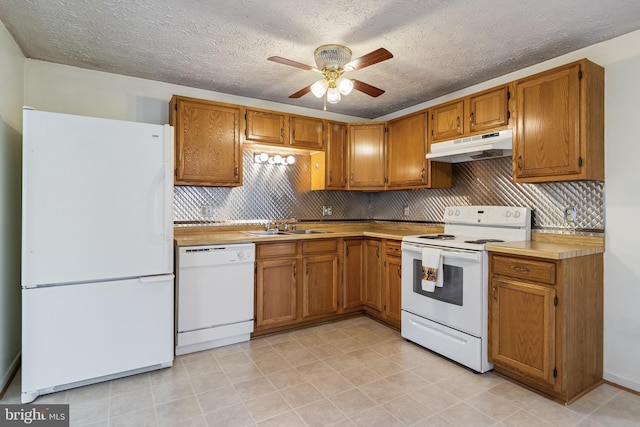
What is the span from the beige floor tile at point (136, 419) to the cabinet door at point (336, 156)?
264cm

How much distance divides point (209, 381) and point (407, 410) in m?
1.34

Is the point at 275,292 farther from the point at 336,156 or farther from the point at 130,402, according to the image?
the point at 336,156

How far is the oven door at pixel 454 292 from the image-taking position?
8.10ft

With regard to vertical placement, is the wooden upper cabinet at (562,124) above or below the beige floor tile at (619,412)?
above

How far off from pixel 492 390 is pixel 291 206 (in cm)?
259

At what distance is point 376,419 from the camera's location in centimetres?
195

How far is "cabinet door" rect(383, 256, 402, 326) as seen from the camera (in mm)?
3283

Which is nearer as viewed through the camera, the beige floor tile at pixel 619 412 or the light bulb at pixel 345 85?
the beige floor tile at pixel 619 412

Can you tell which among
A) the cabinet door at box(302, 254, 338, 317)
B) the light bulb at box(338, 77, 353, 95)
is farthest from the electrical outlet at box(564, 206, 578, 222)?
the cabinet door at box(302, 254, 338, 317)

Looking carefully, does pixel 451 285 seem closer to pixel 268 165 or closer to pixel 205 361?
pixel 205 361

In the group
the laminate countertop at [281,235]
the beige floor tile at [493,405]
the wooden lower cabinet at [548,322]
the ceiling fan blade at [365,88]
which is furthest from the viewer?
the laminate countertop at [281,235]

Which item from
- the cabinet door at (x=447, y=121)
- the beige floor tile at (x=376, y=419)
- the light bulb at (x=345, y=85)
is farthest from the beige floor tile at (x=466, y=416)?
the cabinet door at (x=447, y=121)

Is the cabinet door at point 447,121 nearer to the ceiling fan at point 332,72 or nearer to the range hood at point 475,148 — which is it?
the range hood at point 475,148

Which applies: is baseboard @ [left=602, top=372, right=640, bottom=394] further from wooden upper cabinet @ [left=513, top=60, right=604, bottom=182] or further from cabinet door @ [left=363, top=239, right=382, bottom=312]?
cabinet door @ [left=363, top=239, right=382, bottom=312]
